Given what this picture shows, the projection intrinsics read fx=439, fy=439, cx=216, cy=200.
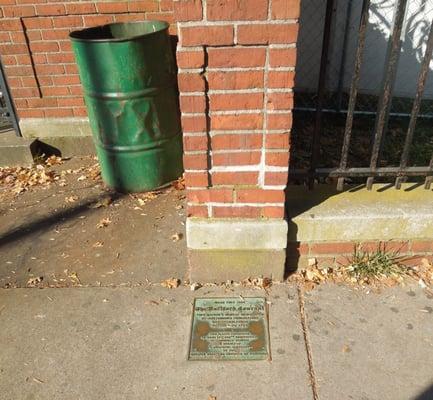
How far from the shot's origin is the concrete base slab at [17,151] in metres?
4.38

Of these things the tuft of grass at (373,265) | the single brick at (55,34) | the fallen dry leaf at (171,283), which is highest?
the single brick at (55,34)

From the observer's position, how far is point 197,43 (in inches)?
80.2

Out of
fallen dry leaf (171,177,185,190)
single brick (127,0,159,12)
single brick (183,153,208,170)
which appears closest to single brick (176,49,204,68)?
single brick (183,153,208,170)

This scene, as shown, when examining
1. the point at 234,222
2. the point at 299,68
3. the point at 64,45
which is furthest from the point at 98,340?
the point at 299,68

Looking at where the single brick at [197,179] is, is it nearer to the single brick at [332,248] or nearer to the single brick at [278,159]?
the single brick at [278,159]

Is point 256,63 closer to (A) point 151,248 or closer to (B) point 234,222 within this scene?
(B) point 234,222

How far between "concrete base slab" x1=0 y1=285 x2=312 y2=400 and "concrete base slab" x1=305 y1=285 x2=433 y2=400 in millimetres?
130

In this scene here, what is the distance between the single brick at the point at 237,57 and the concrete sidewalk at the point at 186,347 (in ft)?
4.41

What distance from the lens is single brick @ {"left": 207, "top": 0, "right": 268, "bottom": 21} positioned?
1955 mm

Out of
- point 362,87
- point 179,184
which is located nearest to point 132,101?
point 179,184

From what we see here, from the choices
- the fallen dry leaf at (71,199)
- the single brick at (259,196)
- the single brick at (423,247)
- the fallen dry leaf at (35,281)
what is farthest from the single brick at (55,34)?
the single brick at (423,247)

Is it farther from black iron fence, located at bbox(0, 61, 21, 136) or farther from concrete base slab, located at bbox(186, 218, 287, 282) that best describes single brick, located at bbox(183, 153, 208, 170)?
black iron fence, located at bbox(0, 61, 21, 136)

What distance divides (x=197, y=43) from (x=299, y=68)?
4255 mm

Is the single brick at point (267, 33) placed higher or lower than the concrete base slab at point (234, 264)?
higher
